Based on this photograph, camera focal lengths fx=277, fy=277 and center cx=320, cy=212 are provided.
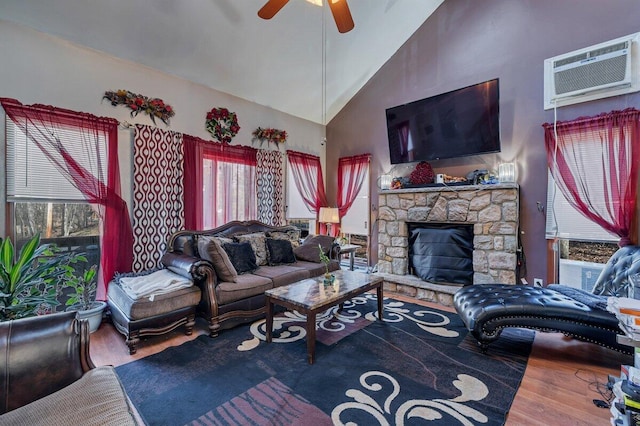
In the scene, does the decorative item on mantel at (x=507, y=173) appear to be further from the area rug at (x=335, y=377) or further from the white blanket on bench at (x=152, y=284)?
the white blanket on bench at (x=152, y=284)

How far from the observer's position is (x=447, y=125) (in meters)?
3.91

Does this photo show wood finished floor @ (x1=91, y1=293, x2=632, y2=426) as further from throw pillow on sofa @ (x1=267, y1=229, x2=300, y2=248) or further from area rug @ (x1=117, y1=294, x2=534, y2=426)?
throw pillow on sofa @ (x1=267, y1=229, x2=300, y2=248)

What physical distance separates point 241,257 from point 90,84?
8.18 feet

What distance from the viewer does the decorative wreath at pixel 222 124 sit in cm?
400

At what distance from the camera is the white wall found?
8.50 feet

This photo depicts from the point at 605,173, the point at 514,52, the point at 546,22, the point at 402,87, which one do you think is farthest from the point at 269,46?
the point at 605,173

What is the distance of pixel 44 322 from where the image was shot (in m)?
1.32

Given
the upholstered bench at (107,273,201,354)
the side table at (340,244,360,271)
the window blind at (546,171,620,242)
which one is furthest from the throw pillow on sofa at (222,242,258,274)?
the window blind at (546,171,620,242)

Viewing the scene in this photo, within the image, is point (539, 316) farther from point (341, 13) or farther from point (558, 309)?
point (341, 13)

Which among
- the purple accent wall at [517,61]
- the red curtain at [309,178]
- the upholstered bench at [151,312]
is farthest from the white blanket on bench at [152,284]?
the purple accent wall at [517,61]

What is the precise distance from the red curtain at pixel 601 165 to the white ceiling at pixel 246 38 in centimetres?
274

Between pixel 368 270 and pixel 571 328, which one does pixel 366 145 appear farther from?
pixel 571 328

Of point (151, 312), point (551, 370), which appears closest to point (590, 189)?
point (551, 370)

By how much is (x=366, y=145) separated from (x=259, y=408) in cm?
437
